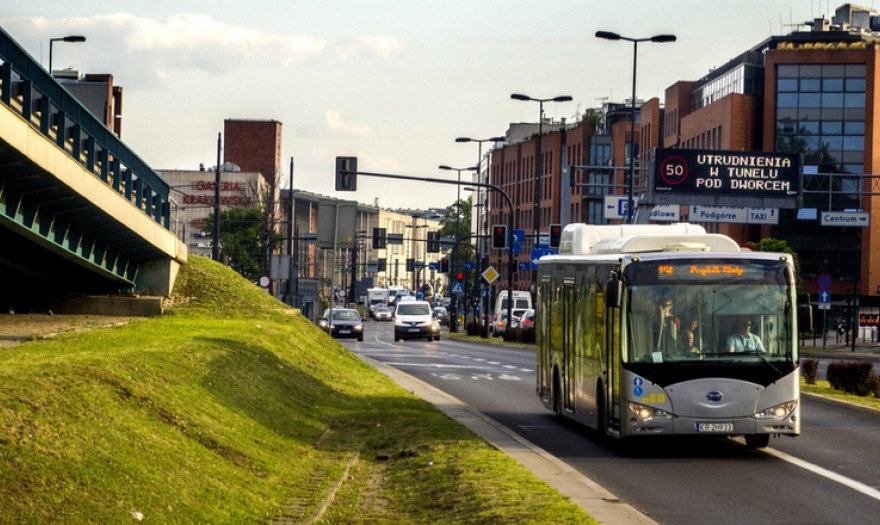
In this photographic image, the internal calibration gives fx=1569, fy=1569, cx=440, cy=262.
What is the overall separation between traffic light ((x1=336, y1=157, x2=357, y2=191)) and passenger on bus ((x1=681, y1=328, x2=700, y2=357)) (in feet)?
111

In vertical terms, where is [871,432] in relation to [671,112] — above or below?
below

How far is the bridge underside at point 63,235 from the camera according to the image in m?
23.3

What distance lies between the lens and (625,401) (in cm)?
1914

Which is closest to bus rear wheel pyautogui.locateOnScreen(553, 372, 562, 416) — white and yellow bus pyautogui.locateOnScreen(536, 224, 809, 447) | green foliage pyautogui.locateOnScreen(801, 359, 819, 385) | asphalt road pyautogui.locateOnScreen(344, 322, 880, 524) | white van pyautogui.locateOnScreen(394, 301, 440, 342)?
asphalt road pyautogui.locateOnScreen(344, 322, 880, 524)

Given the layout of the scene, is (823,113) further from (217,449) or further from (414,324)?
(217,449)

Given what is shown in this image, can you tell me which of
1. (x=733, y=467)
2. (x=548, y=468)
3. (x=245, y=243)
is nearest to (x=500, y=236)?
(x=245, y=243)

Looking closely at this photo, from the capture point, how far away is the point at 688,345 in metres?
19.2

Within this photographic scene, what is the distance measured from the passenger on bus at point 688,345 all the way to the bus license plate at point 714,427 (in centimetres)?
86

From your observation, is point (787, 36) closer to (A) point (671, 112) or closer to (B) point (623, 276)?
(A) point (671, 112)

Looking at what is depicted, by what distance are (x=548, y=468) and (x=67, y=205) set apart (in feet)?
42.9

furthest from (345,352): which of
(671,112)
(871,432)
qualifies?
(671,112)

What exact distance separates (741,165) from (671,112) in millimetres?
67213

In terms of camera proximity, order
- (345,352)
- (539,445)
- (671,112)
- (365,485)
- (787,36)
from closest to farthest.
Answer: (365,485)
(539,445)
(345,352)
(787,36)
(671,112)

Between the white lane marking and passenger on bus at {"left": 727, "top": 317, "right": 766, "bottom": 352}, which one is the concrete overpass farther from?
the white lane marking
